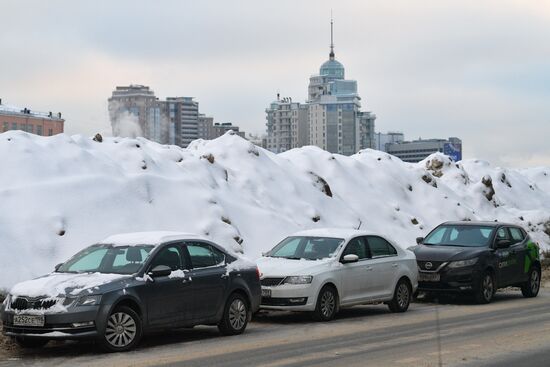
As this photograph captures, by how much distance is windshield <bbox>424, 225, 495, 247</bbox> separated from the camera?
21.2 meters

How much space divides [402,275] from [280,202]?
853 cm

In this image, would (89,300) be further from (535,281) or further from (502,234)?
(535,281)

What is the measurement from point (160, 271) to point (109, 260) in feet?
2.55

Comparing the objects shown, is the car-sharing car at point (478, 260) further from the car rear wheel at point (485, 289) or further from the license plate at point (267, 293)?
the license plate at point (267, 293)

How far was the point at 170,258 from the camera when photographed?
1380 centimetres

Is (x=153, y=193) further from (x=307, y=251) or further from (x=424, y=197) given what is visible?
(x=424, y=197)

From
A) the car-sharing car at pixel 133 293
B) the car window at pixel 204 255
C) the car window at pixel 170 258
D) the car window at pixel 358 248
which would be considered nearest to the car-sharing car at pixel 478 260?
the car window at pixel 358 248

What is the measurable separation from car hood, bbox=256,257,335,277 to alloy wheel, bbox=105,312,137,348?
4.07m

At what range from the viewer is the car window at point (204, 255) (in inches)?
559

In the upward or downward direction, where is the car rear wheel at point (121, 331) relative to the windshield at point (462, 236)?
downward

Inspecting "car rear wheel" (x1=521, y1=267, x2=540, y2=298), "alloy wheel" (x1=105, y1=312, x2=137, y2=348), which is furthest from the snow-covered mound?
"car rear wheel" (x1=521, y1=267, x2=540, y2=298)

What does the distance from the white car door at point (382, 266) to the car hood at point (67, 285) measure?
6.37m

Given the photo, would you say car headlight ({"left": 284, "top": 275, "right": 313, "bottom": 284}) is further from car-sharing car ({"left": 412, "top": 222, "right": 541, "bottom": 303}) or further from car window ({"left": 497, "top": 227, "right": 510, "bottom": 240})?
car window ({"left": 497, "top": 227, "right": 510, "bottom": 240})

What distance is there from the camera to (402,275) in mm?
18594
